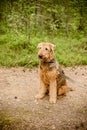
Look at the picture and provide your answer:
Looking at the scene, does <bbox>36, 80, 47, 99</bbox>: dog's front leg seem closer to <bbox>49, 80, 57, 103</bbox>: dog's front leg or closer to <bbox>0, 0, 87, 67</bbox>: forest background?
<bbox>49, 80, 57, 103</bbox>: dog's front leg

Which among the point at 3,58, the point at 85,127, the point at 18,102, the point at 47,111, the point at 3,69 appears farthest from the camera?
the point at 3,58

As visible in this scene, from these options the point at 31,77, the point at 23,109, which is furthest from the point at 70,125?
the point at 31,77

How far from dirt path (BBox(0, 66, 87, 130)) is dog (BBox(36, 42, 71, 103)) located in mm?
227

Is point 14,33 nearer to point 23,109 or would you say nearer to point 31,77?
point 31,77

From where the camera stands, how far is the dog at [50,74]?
19.7 ft

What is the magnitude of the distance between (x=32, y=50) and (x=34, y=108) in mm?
4585

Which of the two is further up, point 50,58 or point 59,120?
point 50,58

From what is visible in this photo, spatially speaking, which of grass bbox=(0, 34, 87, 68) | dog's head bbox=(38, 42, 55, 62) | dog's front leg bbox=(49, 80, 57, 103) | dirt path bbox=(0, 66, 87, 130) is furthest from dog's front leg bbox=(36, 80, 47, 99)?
grass bbox=(0, 34, 87, 68)

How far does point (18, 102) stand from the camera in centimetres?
648

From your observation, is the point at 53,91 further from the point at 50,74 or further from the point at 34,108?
the point at 34,108

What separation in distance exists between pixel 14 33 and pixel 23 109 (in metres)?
5.99

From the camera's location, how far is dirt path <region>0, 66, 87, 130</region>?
215 inches

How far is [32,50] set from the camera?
10523 mm

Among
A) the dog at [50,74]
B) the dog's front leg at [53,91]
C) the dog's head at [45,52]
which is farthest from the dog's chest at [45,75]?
the dog's head at [45,52]
